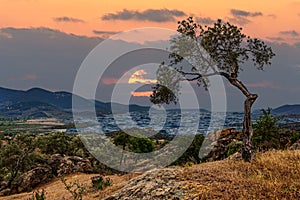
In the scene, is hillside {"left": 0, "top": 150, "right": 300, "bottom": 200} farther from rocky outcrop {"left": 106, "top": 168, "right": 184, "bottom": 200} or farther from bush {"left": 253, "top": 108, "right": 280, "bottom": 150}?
bush {"left": 253, "top": 108, "right": 280, "bottom": 150}

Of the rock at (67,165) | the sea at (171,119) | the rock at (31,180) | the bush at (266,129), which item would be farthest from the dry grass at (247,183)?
the bush at (266,129)

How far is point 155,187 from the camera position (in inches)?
461

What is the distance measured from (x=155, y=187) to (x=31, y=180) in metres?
31.4

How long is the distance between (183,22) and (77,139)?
64.6 m

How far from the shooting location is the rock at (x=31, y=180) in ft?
124

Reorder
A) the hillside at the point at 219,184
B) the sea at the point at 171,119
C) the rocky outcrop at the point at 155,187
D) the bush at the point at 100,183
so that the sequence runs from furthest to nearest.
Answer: the sea at the point at 171,119 → the bush at the point at 100,183 → the rocky outcrop at the point at 155,187 → the hillside at the point at 219,184

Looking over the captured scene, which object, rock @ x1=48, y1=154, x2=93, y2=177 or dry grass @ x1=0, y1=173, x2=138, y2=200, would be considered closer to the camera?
dry grass @ x1=0, y1=173, x2=138, y2=200

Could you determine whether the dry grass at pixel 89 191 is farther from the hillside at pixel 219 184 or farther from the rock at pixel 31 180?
the hillside at pixel 219 184

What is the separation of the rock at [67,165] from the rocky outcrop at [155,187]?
98.0 ft

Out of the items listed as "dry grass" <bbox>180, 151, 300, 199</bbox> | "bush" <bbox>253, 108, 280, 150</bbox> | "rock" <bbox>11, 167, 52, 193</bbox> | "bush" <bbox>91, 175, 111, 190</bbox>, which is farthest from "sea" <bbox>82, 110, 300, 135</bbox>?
"rock" <bbox>11, 167, 52, 193</bbox>

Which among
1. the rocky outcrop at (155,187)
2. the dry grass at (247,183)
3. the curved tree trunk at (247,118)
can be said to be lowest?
the rocky outcrop at (155,187)

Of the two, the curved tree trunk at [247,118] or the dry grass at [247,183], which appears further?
the curved tree trunk at [247,118]

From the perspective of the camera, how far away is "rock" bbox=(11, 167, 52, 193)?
3794 cm

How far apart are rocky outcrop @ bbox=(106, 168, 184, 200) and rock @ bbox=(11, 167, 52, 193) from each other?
2930 centimetres
